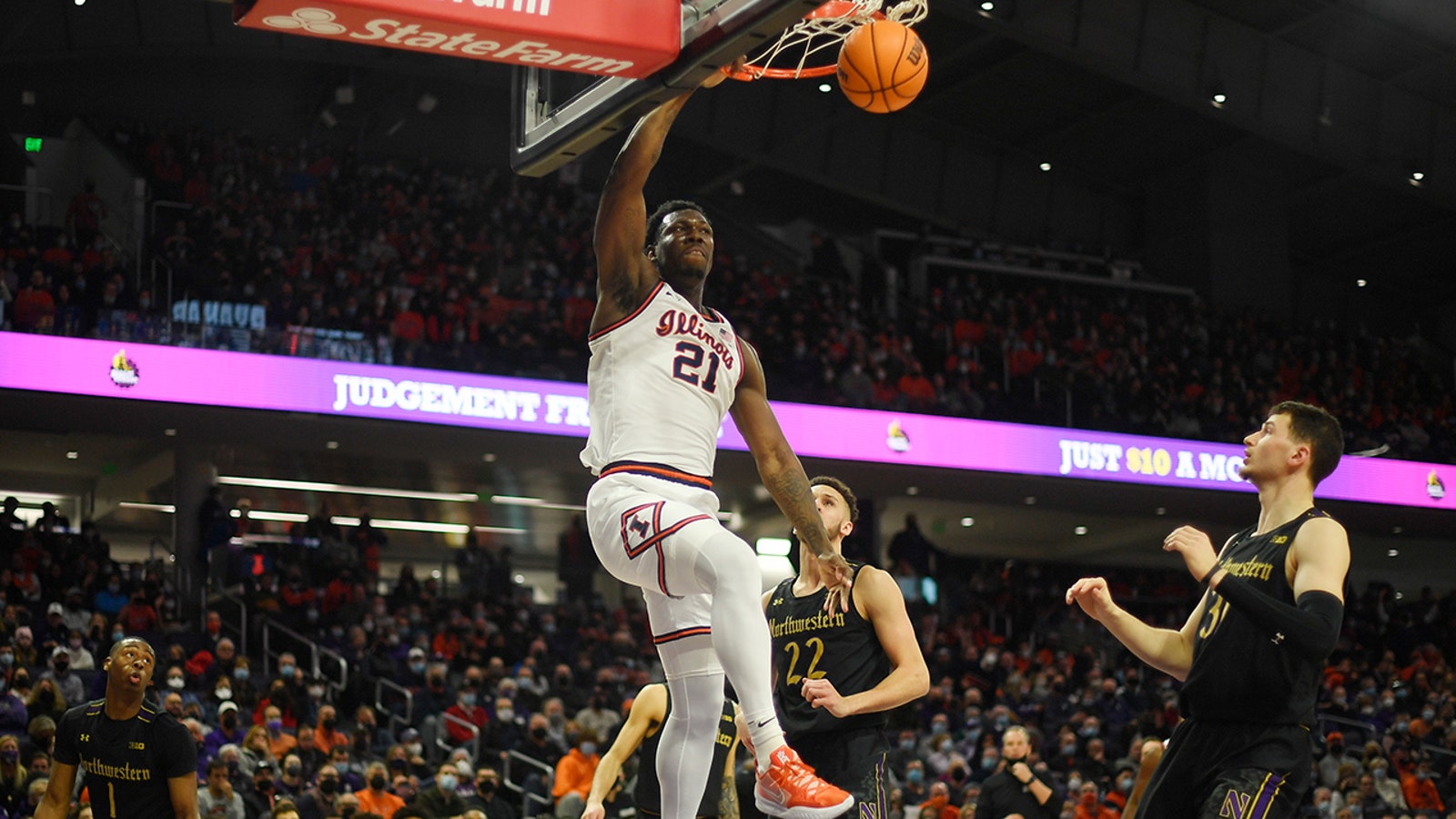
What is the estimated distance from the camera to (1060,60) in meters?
28.0

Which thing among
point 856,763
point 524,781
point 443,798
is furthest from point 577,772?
point 856,763

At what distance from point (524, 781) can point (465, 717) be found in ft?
5.77

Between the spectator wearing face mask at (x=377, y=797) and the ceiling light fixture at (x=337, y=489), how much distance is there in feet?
43.1

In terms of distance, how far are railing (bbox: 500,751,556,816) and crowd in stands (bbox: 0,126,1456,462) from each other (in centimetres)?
670

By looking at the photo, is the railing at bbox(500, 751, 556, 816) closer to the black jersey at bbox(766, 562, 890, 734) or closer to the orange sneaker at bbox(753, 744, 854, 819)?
the black jersey at bbox(766, 562, 890, 734)

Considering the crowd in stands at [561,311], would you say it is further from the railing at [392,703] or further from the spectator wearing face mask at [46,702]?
the spectator wearing face mask at [46,702]

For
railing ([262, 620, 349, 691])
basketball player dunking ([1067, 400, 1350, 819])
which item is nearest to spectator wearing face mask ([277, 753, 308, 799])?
railing ([262, 620, 349, 691])

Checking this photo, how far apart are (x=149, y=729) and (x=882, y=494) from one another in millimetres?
19116

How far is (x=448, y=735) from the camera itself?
15.9 meters

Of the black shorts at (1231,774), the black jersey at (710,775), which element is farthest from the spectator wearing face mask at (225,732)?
the black shorts at (1231,774)

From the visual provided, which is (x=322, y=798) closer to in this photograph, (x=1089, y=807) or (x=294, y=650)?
(x=294, y=650)

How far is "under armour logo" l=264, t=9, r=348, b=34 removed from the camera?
454 centimetres

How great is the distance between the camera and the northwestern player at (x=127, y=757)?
19.9ft

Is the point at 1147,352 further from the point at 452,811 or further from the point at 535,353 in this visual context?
the point at 452,811
